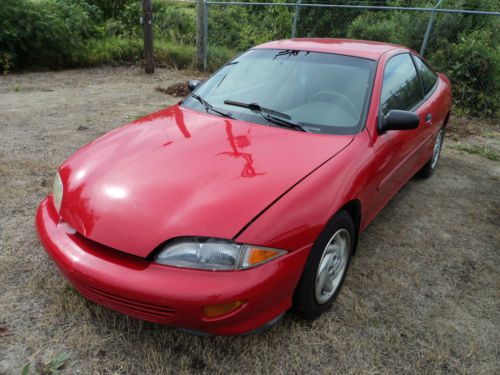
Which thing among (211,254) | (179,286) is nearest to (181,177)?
(211,254)

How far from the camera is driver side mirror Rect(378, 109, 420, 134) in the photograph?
2637 mm

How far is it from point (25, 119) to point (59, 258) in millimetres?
4318

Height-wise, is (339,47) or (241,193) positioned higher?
(339,47)

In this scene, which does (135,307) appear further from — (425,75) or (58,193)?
(425,75)

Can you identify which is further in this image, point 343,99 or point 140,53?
point 140,53

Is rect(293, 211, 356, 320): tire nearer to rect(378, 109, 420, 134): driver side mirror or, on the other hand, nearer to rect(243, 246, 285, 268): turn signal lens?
rect(243, 246, 285, 268): turn signal lens

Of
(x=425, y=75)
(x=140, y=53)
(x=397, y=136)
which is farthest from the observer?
(x=140, y=53)

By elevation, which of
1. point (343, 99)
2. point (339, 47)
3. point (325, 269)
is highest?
point (339, 47)

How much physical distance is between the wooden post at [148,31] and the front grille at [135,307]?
25.9 feet

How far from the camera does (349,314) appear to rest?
7.82 feet

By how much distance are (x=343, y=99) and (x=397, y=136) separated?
514 mm

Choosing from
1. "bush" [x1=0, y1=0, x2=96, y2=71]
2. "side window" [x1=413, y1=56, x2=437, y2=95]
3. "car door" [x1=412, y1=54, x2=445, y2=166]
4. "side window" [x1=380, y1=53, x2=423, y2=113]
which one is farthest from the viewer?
"bush" [x1=0, y1=0, x2=96, y2=71]

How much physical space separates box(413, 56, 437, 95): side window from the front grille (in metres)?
3.29

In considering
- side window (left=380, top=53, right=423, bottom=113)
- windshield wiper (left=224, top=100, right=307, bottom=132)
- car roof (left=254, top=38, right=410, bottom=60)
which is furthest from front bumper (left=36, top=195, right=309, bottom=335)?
car roof (left=254, top=38, right=410, bottom=60)
